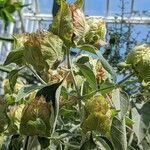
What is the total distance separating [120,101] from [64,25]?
0.69 feet

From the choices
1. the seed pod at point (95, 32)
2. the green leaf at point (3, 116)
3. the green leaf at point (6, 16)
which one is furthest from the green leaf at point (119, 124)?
the green leaf at point (6, 16)

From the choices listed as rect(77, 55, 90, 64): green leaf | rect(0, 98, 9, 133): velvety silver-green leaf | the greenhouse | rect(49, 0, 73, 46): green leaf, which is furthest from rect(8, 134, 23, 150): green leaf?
rect(49, 0, 73, 46): green leaf

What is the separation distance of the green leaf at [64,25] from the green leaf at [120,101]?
0.17m

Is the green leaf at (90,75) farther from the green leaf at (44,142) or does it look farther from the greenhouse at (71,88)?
the green leaf at (44,142)

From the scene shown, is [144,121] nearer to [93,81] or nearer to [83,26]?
[93,81]

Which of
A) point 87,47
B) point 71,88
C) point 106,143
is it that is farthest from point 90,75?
point 71,88

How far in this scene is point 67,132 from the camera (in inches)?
47.6

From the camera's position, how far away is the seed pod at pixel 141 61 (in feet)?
3.65

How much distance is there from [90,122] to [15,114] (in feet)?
0.78

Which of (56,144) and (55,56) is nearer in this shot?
(55,56)

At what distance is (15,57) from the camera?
1064 mm

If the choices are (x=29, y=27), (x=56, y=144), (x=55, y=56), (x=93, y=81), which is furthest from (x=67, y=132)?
(x=29, y=27)

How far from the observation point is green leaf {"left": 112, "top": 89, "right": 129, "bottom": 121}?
42.7 inches

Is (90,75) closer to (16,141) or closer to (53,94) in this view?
(53,94)
